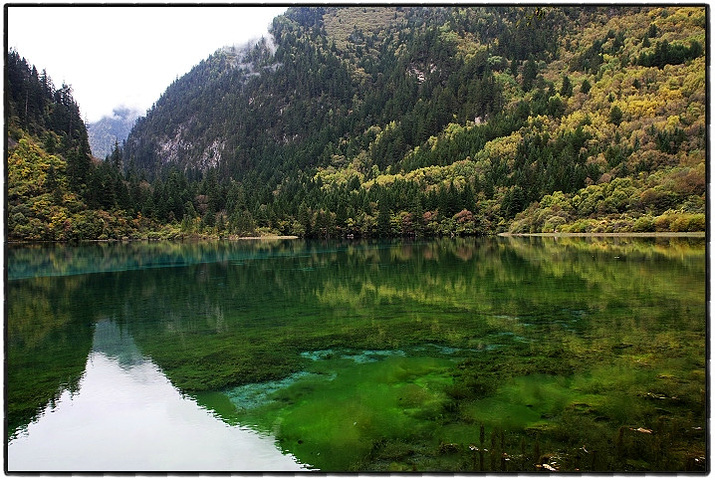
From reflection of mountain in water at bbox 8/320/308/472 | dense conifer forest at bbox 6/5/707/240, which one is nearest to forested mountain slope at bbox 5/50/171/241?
dense conifer forest at bbox 6/5/707/240

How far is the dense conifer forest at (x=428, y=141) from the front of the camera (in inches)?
1781

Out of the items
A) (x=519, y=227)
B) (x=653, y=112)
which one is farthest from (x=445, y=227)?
(x=653, y=112)

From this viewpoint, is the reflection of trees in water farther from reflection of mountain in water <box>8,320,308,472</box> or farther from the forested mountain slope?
the forested mountain slope

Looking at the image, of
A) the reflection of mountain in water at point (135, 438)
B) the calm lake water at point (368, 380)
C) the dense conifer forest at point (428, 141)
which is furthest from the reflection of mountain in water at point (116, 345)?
the dense conifer forest at point (428, 141)

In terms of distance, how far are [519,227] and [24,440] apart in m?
67.3

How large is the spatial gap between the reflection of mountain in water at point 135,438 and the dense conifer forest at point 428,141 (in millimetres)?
4158

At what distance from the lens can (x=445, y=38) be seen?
6097 inches

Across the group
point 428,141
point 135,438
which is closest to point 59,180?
point 135,438

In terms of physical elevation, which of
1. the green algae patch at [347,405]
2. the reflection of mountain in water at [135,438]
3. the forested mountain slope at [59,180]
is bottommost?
the green algae patch at [347,405]

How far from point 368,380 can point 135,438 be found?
372cm

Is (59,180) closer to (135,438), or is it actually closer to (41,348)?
(41,348)

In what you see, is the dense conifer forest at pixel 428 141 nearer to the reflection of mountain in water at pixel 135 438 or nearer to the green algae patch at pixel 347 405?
the reflection of mountain in water at pixel 135 438

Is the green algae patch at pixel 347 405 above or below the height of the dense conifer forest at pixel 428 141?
below

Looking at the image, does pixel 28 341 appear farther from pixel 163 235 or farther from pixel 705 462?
pixel 163 235
